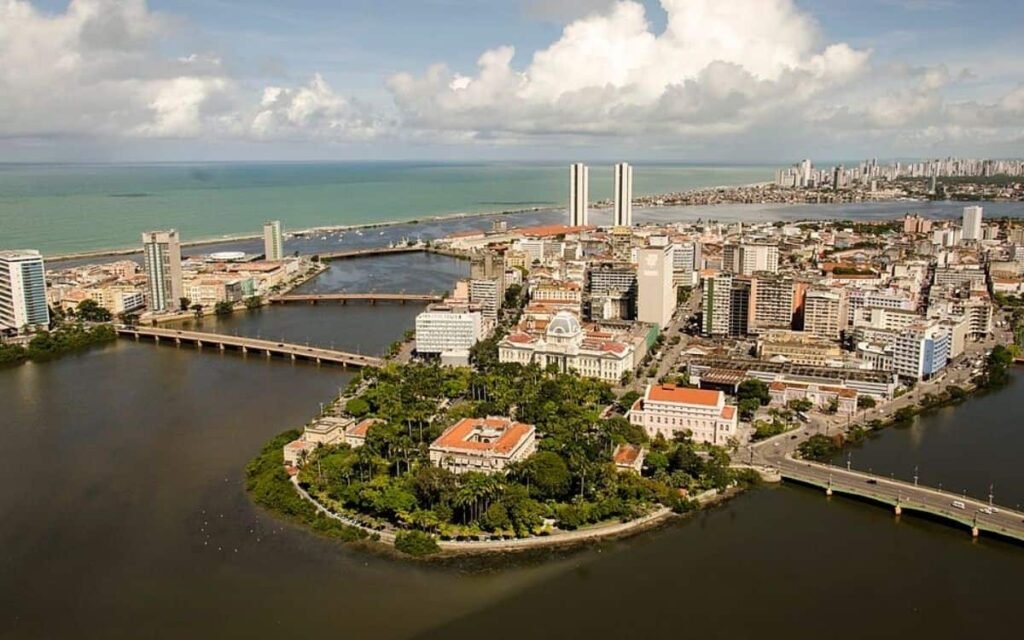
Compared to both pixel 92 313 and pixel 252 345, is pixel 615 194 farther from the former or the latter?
pixel 92 313

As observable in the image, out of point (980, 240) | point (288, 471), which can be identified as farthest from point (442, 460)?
point (980, 240)

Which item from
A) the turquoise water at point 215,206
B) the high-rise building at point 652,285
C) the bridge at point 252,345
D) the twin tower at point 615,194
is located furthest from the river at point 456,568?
the twin tower at point 615,194

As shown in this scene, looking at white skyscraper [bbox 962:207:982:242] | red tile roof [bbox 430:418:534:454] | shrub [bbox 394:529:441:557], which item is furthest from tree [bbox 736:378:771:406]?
white skyscraper [bbox 962:207:982:242]

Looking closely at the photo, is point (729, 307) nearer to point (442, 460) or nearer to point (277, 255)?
point (442, 460)

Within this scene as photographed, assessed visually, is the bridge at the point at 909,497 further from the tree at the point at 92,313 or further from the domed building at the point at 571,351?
the tree at the point at 92,313

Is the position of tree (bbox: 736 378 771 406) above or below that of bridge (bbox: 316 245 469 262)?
below

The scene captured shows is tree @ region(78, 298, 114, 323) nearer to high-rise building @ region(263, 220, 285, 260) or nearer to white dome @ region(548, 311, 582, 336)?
high-rise building @ region(263, 220, 285, 260)
